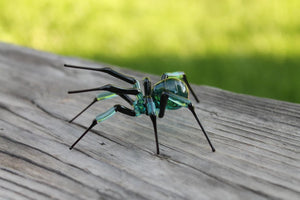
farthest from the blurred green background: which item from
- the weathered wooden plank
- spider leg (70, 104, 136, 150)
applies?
spider leg (70, 104, 136, 150)

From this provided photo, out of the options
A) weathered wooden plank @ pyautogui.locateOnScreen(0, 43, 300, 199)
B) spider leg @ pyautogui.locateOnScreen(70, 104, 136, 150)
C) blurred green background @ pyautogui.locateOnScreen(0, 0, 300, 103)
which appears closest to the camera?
weathered wooden plank @ pyautogui.locateOnScreen(0, 43, 300, 199)

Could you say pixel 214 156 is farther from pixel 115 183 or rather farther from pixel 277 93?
pixel 277 93

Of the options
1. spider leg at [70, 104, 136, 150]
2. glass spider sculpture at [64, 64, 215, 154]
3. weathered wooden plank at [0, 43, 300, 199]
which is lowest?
weathered wooden plank at [0, 43, 300, 199]

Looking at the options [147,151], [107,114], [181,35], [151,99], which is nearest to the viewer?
[147,151]

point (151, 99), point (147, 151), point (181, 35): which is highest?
point (181, 35)

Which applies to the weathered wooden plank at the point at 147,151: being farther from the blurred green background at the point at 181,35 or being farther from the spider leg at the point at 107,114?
the blurred green background at the point at 181,35

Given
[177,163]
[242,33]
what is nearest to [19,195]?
[177,163]

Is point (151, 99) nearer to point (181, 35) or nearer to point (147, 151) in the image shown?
point (147, 151)

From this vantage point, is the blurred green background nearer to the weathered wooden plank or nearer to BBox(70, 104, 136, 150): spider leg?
the weathered wooden plank

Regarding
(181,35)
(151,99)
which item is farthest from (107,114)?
(181,35)
